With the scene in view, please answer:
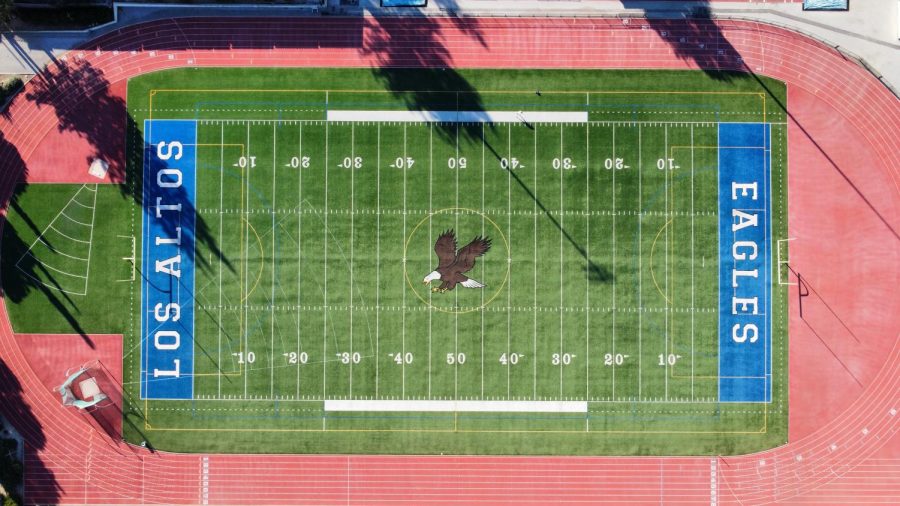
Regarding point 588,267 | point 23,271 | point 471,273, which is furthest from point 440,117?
point 23,271

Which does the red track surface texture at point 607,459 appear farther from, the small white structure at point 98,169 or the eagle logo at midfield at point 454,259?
the eagle logo at midfield at point 454,259

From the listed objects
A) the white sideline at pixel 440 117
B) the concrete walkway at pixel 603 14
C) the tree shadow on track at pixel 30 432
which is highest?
the concrete walkway at pixel 603 14

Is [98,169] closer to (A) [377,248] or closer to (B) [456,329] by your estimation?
(A) [377,248]

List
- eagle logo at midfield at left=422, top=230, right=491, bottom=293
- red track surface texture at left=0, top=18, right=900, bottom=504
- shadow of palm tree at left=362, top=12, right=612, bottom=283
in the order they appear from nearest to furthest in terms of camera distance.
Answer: red track surface texture at left=0, top=18, right=900, bottom=504 < eagle logo at midfield at left=422, top=230, right=491, bottom=293 < shadow of palm tree at left=362, top=12, right=612, bottom=283

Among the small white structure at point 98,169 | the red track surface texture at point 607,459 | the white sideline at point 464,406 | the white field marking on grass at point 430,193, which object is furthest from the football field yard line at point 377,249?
the small white structure at point 98,169

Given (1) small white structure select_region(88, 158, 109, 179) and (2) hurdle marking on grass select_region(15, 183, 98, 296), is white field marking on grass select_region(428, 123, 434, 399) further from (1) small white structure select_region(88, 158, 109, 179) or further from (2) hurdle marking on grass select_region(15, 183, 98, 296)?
(2) hurdle marking on grass select_region(15, 183, 98, 296)

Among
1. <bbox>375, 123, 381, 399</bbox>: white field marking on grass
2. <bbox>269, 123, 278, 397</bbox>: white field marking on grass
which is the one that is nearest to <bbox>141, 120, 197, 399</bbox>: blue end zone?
<bbox>269, 123, 278, 397</bbox>: white field marking on grass
